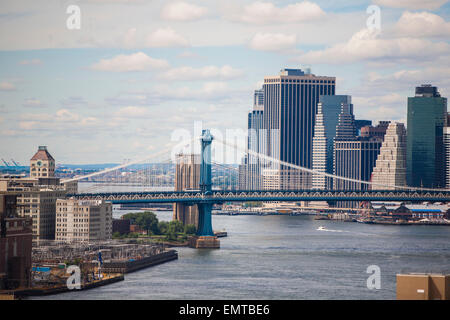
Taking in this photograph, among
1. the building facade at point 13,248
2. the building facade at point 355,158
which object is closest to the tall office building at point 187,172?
the building facade at point 13,248

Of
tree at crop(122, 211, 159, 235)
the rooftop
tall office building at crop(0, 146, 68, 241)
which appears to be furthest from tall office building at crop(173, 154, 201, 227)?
tall office building at crop(0, 146, 68, 241)

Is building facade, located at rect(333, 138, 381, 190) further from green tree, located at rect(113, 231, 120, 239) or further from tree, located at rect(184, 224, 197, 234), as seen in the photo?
green tree, located at rect(113, 231, 120, 239)

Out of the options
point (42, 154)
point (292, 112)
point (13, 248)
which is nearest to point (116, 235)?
point (42, 154)

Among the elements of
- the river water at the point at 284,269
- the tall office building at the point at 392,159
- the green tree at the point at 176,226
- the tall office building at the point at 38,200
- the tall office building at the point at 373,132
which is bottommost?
the river water at the point at 284,269

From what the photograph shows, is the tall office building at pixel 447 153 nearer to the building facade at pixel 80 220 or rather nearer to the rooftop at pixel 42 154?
the rooftop at pixel 42 154

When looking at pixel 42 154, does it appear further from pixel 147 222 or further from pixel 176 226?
pixel 176 226

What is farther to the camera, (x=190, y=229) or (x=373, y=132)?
(x=373, y=132)
